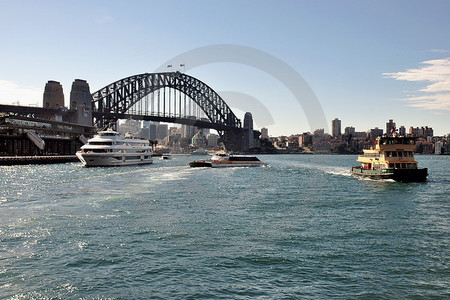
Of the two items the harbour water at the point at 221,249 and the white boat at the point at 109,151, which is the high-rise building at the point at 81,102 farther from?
the harbour water at the point at 221,249

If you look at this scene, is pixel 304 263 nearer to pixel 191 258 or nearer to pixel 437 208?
pixel 191 258

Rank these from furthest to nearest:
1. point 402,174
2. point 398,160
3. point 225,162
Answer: point 225,162 < point 398,160 < point 402,174

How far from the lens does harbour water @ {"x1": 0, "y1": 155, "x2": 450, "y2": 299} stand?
12797 millimetres

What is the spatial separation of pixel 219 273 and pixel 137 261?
355 cm

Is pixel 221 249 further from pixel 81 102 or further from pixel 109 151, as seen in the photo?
pixel 81 102

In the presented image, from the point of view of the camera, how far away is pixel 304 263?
1520cm

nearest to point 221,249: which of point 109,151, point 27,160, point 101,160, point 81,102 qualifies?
point 101,160

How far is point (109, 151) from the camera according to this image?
249 ft

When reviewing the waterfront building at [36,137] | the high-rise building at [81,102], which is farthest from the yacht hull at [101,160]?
the high-rise building at [81,102]

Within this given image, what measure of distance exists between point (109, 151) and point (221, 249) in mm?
63439

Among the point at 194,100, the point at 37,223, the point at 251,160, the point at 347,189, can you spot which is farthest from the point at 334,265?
the point at 194,100

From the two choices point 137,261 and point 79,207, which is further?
point 79,207

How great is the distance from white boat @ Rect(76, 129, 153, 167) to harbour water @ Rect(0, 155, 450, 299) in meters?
43.4

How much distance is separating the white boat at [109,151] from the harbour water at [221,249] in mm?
43390
